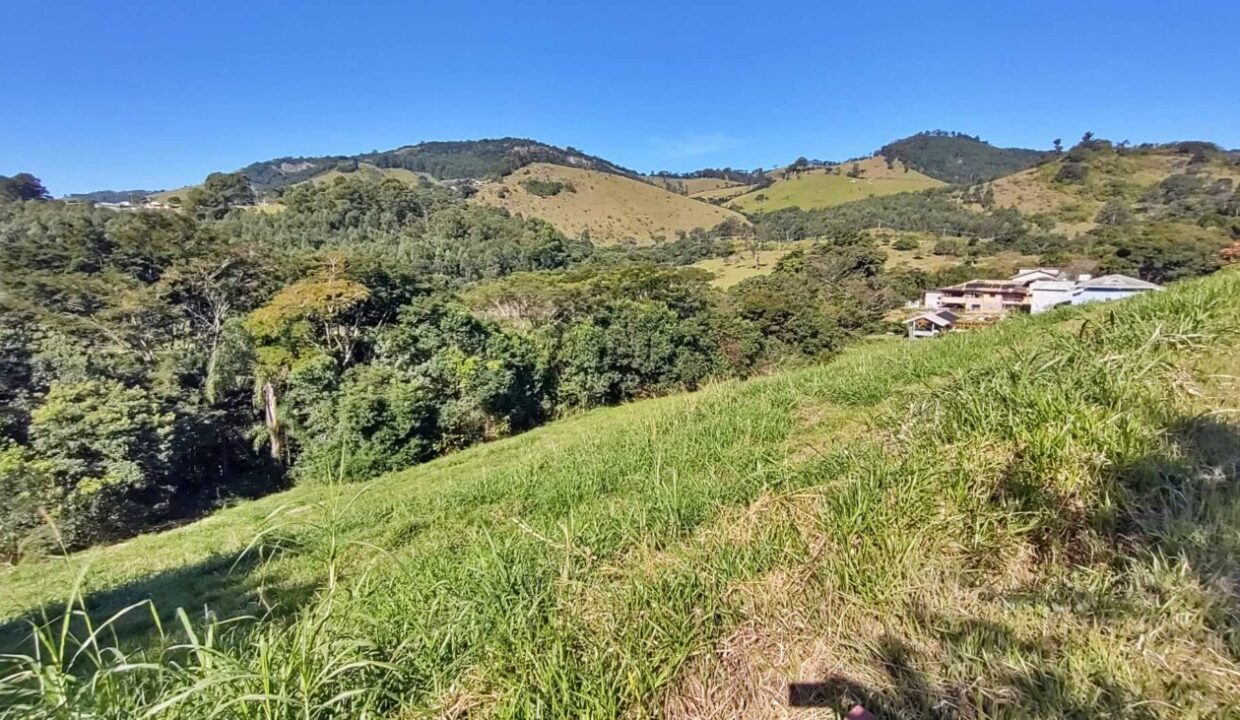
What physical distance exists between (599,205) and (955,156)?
13665cm

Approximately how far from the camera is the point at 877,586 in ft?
6.00

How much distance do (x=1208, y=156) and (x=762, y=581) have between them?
472 ft

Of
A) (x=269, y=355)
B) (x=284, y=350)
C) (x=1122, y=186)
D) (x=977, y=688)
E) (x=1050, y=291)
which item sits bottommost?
(x=1050, y=291)

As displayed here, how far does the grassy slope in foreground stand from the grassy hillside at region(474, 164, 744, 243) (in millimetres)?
95647

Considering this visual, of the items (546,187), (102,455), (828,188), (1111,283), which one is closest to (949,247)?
A: (1111,283)

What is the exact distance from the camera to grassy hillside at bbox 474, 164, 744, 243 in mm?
101000

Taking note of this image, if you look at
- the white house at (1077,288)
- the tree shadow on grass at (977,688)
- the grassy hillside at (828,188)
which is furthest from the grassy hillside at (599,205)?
the tree shadow on grass at (977,688)

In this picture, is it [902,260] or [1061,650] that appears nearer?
[1061,650]

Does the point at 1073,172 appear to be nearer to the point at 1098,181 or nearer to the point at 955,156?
the point at 1098,181

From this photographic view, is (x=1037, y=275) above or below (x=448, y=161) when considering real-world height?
below

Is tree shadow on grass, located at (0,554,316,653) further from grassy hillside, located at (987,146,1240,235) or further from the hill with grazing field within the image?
grassy hillside, located at (987,146,1240,235)

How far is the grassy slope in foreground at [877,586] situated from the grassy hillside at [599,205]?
314 ft

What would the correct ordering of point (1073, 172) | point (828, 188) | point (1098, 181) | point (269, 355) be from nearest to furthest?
point (269, 355) → point (1098, 181) → point (1073, 172) → point (828, 188)

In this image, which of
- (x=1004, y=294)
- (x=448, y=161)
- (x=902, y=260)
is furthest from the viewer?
(x=448, y=161)
